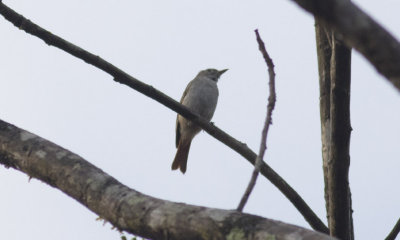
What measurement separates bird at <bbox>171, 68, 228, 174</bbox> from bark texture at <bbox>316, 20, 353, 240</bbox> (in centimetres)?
512

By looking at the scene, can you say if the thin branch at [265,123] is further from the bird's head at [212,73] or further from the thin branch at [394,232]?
the bird's head at [212,73]

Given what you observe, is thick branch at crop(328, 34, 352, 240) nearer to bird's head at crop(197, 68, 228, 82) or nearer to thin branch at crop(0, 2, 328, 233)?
thin branch at crop(0, 2, 328, 233)

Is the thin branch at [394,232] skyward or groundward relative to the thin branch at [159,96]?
groundward

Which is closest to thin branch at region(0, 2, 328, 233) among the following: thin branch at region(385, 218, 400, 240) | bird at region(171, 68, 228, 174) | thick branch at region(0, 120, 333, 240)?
thin branch at region(385, 218, 400, 240)

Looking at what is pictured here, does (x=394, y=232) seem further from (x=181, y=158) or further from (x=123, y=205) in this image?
(x=181, y=158)

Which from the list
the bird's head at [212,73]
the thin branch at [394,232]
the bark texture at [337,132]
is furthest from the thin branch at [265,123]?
the bird's head at [212,73]

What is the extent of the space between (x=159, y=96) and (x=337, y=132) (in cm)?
96

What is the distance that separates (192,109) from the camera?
28.0 feet

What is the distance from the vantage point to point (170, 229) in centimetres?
165

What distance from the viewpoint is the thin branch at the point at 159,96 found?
2.71m

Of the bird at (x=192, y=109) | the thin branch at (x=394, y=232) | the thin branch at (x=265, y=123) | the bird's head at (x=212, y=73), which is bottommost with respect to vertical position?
the thin branch at (x=394, y=232)

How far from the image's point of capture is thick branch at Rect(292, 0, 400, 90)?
0.92 metres

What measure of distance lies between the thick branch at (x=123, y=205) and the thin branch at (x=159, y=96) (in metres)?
0.56

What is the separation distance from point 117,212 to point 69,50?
3.71 feet
